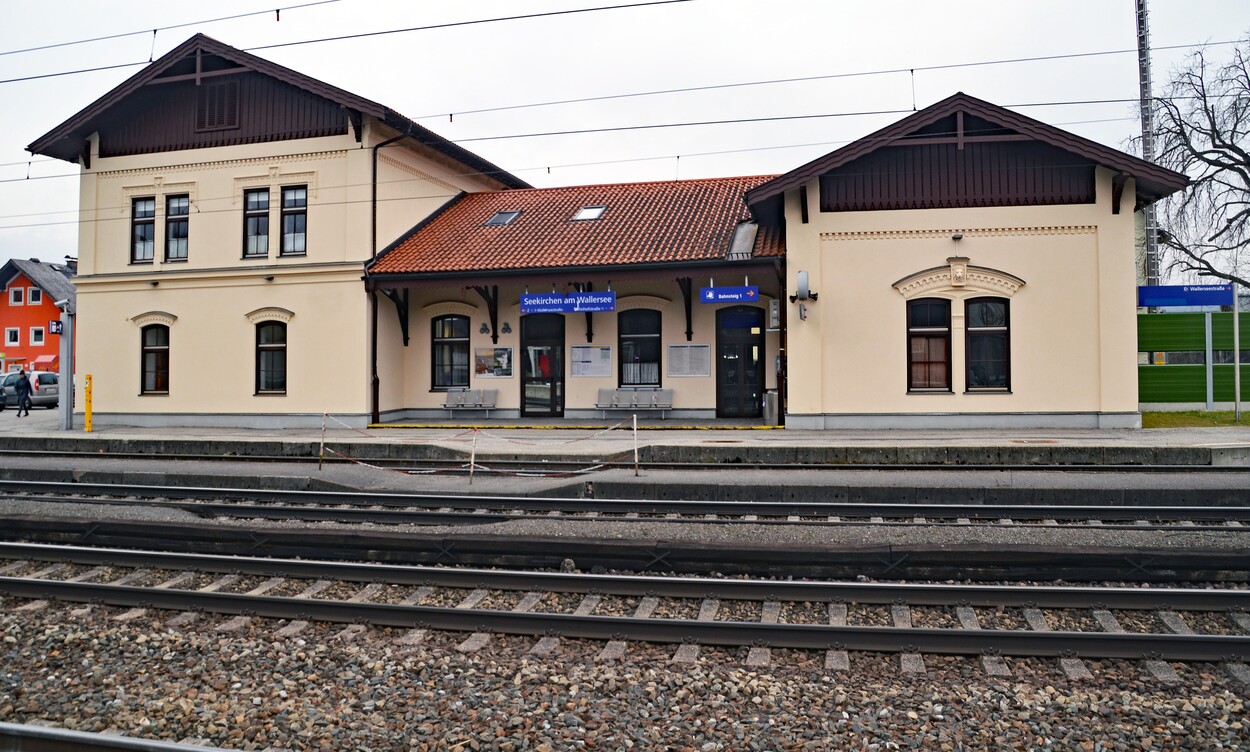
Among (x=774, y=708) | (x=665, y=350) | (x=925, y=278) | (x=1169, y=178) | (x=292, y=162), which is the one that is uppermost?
(x=292, y=162)

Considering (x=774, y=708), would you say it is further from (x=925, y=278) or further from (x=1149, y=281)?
(x=1149, y=281)

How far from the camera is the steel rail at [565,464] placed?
13188mm

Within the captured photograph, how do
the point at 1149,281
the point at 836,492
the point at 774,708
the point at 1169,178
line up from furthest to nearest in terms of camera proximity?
the point at 1149,281 < the point at 1169,178 < the point at 836,492 < the point at 774,708

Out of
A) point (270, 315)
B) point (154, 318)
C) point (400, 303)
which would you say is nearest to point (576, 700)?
point (400, 303)

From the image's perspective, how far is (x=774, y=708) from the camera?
196 inches

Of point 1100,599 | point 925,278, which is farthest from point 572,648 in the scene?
point 925,278

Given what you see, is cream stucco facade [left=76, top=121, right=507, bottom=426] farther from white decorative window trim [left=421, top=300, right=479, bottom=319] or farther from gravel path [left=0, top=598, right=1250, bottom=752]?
gravel path [left=0, top=598, right=1250, bottom=752]

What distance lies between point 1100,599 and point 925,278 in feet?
40.2

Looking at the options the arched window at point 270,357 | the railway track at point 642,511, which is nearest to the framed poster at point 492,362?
the arched window at point 270,357

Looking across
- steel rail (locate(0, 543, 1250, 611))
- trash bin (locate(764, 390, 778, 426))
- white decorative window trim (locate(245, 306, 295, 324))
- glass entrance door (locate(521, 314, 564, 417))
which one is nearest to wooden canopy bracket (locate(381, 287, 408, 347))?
white decorative window trim (locate(245, 306, 295, 324))

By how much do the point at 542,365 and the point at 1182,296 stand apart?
48.4ft

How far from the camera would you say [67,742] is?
4312 millimetres

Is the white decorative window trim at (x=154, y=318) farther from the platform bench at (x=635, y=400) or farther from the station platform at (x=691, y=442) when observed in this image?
the platform bench at (x=635, y=400)

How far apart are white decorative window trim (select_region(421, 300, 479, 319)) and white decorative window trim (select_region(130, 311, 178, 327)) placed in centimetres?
663
